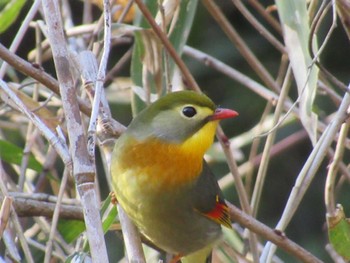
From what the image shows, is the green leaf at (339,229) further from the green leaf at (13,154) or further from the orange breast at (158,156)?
the green leaf at (13,154)

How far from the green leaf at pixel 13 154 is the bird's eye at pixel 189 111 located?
2.41 feet

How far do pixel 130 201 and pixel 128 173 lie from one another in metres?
0.10

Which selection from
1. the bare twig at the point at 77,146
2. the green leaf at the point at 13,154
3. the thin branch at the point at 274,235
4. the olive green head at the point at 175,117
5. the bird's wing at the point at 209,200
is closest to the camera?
the bare twig at the point at 77,146

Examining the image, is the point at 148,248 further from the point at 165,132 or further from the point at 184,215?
the point at 165,132

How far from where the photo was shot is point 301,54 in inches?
118

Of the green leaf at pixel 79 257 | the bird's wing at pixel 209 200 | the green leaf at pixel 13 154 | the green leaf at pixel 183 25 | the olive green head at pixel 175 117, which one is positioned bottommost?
the bird's wing at pixel 209 200

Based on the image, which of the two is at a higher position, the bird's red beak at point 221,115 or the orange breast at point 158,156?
the bird's red beak at point 221,115

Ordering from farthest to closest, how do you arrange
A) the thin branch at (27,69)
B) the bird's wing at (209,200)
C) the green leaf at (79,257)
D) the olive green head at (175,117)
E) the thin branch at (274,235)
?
the bird's wing at (209,200) < the olive green head at (175,117) < the thin branch at (274,235) < the thin branch at (27,69) < the green leaf at (79,257)

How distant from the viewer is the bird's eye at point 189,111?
9.77ft

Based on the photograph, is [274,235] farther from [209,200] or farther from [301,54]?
[301,54]

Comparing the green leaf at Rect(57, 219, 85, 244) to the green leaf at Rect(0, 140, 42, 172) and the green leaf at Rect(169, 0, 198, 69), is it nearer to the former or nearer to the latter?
the green leaf at Rect(0, 140, 42, 172)

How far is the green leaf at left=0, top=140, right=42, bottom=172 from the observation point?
3.33m

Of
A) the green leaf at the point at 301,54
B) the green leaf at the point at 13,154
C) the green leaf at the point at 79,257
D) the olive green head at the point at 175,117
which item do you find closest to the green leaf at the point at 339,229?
the green leaf at the point at 301,54

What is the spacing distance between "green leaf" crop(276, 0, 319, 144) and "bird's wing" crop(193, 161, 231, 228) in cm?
44
